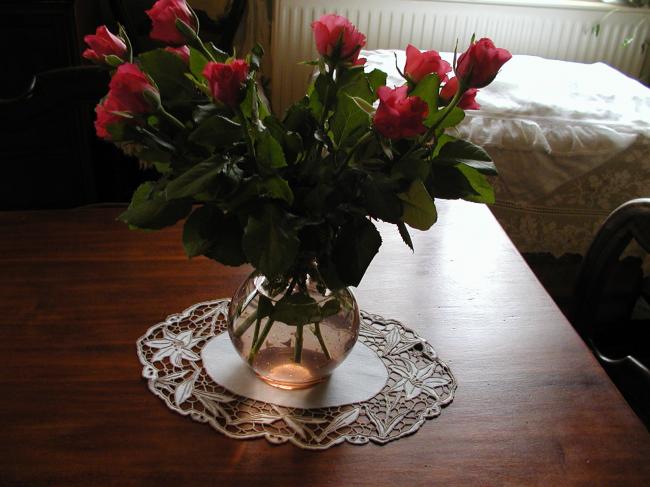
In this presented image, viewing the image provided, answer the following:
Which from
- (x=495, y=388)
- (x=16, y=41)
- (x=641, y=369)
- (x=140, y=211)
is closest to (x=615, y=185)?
(x=641, y=369)

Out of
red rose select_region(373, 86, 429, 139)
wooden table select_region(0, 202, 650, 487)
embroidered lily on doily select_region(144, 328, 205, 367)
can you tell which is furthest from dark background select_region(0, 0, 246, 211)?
red rose select_region(373, 86, 429, 139)

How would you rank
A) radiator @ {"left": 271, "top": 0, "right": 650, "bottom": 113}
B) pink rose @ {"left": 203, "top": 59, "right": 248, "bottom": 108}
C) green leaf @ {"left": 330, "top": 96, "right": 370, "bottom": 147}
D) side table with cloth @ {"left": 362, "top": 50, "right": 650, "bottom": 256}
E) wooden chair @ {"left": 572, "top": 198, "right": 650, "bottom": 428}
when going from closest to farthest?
pink rose @ {"left": 203, "top": 59, "right": 248, "bottom": 108} → green leaf @ {"left": 330, "top": 96, "right": 370, "bottom": 147} → wooden chair @ {"left": 572, "top": 198, "right": 650, "bottom": 428} → side table with cloth @ {"left": 362, "top": 50, "right": 650, "bottom": 256} → radiator @ {"left": 271, "top": 0, "right": 650, "bottom": 113}

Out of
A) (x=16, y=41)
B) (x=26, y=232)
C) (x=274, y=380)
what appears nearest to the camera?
(x=274, y=380)

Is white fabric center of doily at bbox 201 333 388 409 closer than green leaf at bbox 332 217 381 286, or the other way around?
green leaf at bbox 332 217 381 286

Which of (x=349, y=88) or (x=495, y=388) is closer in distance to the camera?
(x=349, y=88)

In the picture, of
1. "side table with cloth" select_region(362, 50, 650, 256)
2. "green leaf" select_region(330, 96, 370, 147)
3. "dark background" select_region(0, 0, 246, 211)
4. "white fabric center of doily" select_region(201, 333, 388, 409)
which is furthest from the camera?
"dark background" select_region(0, 0, 246, 211)

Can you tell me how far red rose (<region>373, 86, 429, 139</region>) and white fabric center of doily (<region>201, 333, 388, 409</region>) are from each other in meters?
0.34

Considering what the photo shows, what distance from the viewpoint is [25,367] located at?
30.1 inches

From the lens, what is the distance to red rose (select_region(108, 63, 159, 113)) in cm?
55

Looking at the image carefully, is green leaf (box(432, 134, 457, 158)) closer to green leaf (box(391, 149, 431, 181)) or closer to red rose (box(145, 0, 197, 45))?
green leaf (box(391, 149, 431, 181))

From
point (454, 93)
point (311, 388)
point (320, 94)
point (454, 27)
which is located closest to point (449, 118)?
point (454, 93)

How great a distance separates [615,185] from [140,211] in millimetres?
1599

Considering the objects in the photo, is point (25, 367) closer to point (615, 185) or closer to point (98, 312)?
point (98, 312)

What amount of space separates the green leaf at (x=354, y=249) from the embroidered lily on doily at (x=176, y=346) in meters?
0.27
